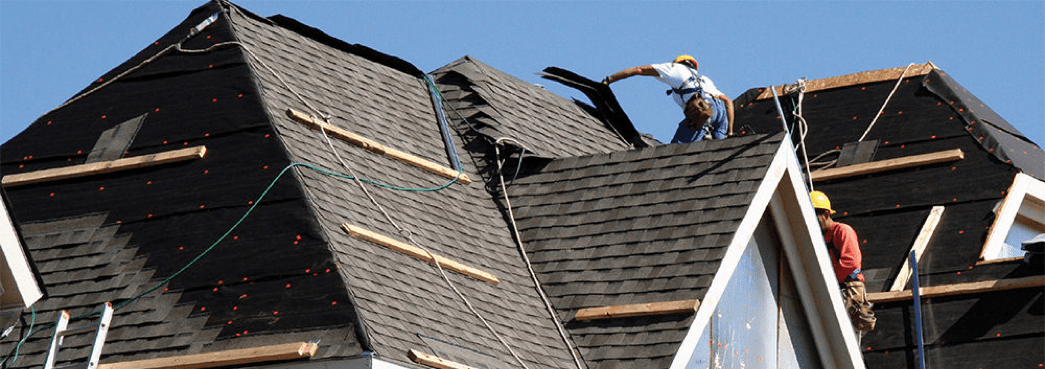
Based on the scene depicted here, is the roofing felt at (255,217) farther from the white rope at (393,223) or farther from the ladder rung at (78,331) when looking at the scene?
the ladder rung at (78,331)

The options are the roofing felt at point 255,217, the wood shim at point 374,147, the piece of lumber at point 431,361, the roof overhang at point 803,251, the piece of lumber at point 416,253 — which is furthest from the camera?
the roof overhang at point 803,251

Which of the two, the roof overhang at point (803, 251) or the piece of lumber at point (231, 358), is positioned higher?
the roof overhang at point (803, 251)

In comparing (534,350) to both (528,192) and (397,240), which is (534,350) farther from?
(528,192)

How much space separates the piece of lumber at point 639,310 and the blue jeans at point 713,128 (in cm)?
429

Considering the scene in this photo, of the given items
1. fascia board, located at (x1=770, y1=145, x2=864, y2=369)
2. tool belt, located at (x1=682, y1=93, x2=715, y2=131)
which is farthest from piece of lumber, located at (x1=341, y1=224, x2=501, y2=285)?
tool belt, located at (x1=682, y1=93, x2=715, y2=131)

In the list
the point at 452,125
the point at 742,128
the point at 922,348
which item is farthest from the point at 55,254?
the point at 742,128

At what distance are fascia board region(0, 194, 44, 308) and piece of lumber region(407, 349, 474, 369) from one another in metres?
2.30

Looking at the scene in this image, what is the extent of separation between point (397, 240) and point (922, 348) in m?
5.23

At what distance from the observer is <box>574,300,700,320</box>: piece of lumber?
10602 millimetres

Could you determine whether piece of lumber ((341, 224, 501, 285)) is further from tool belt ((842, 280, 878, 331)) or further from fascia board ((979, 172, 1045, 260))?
fascia board ((979, 172, 1045, 260))

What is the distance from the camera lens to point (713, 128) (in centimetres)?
1551

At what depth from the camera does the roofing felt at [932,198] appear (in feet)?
43.2

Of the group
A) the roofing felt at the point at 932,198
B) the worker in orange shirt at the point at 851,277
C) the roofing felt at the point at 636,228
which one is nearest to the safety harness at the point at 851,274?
the worker in orange shirt at the point at 851,277

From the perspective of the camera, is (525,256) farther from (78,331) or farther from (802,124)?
(802,124)
